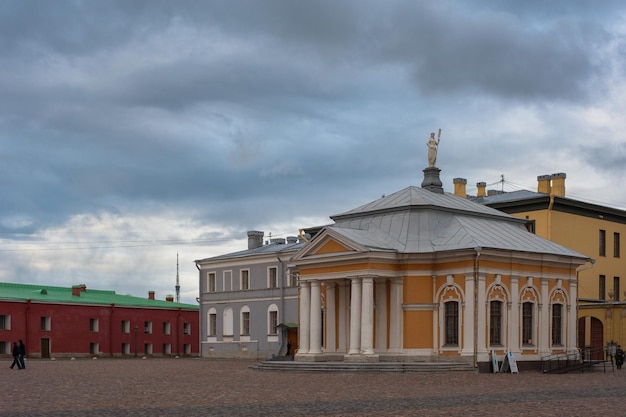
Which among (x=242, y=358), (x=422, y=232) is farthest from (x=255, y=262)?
(x=422, y=232)

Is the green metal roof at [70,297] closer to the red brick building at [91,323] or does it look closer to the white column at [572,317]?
the red brick building at [91,323]

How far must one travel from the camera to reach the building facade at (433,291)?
129 feet

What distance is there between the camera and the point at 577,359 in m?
41.3

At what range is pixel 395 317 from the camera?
40.6 m

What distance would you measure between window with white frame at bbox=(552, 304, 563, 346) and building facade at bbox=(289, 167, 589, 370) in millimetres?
49

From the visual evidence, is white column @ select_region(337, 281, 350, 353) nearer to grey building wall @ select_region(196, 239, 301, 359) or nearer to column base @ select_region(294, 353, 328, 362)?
column base @ select_region(294, 353, 328, 362)

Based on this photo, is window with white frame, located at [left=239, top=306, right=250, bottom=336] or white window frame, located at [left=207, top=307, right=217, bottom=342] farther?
white window frame, located at [left=207, top=307, right=217, bottom=342]

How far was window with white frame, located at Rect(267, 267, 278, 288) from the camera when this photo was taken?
6288 centimetres

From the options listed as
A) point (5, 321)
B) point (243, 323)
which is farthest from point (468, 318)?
point (5, 321)

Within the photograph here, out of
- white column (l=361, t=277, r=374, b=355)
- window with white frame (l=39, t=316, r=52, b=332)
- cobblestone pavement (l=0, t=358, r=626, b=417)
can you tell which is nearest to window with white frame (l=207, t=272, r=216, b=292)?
window with white frame (l=39, t=316, r=52, b=332)

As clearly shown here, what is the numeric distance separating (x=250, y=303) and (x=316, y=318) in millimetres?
22967

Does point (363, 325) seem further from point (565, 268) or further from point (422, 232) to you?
point (565, 268)

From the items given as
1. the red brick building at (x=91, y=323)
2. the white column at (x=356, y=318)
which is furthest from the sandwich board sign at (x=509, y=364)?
the red brick building at (x=91, y=323)

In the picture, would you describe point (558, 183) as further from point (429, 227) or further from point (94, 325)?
point (94, 325)
